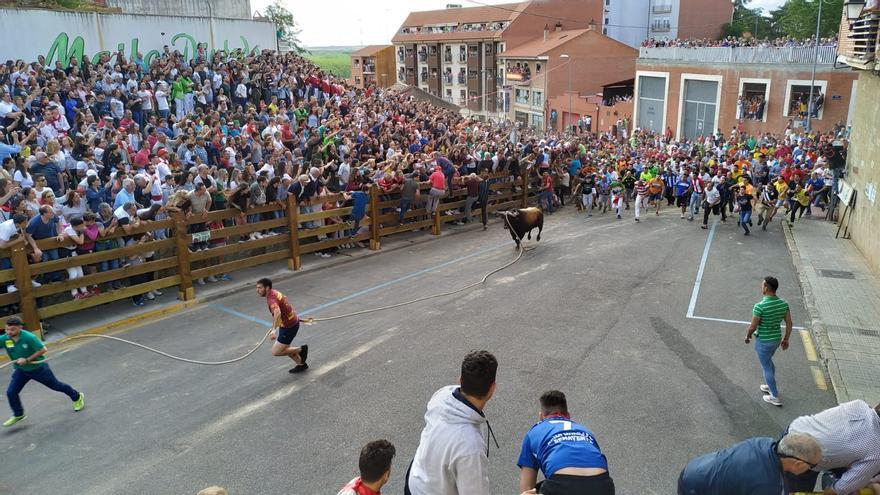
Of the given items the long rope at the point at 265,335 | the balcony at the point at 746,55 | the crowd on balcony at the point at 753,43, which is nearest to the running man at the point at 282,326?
the long rope at the point at 265,335

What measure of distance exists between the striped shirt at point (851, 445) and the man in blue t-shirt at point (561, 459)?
2.12m

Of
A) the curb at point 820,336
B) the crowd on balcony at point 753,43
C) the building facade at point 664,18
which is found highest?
the building facade at point 664,18

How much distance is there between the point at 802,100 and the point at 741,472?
38.2 meters

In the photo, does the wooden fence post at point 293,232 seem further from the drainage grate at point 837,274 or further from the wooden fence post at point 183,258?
the drainage grate at point 837,274

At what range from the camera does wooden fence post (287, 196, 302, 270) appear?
13.4 m

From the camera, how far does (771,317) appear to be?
774 cm

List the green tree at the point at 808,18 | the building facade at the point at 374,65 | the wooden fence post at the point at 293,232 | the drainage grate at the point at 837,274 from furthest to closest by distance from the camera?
the building facade at the point at 374,65 < the green tree at the point at 808,18 < the drainage grate at the point at 837,274 < the wooden fence post at the point at 293,232

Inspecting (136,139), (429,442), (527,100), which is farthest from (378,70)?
(429,442)

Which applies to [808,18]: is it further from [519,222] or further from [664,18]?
[519,222]

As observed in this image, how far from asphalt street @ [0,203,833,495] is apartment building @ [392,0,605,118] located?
185 ft

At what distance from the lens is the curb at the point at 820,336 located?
27.1 feet

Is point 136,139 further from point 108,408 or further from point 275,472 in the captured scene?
point 275,472

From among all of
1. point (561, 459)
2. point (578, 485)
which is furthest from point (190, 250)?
point (578, 485)

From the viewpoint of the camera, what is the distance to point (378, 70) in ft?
295
